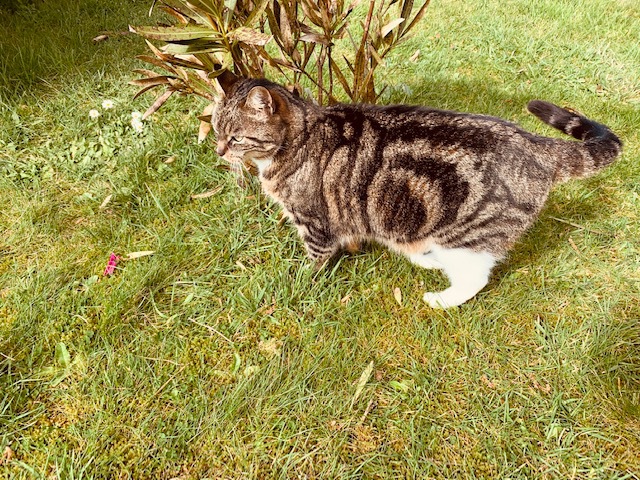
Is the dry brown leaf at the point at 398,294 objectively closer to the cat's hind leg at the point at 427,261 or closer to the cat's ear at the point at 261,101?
the cat's hind leg at the point at 427,261

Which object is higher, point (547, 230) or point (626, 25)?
point (626, 25)

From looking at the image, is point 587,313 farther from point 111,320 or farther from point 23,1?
point 23,1

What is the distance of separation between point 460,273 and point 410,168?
0.62 meters

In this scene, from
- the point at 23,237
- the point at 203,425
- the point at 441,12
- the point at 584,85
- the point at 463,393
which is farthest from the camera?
the point at 441,12

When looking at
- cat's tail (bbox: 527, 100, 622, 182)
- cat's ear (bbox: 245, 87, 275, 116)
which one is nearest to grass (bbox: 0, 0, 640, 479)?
cat's tail (bbox: 527, 100, 622, 182)

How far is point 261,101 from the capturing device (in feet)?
6.68

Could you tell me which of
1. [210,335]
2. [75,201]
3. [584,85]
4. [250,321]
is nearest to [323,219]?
[250,321]

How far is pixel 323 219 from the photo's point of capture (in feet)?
7.55

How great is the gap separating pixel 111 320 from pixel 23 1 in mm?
3917

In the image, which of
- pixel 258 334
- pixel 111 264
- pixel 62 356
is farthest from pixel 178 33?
pixel 62 356

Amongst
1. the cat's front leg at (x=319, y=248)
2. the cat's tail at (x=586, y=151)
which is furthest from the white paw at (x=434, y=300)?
the cat's tail at (x=586, y=151)

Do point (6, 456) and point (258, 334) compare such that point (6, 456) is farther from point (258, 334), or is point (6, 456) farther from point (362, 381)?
point (362, 381)

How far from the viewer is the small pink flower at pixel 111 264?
2.41m

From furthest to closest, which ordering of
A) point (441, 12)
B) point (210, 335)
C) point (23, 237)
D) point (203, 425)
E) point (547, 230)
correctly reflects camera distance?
point (441, 12)
point (547, 230)
point (23, 237)
point (210, 335)
point (203, 425)
